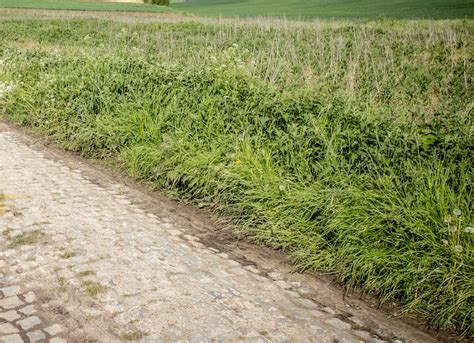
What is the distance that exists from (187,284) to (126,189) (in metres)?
2.67

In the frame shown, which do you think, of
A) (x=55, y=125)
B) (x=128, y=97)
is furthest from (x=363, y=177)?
(x=55, y=125)

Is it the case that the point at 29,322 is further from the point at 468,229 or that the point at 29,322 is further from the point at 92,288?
the point at 468,229

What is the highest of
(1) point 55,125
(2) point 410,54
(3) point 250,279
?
(2) point 410,54

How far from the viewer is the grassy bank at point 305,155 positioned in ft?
13.6

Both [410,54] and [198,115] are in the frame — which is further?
[410,54]

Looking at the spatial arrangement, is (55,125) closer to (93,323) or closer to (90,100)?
(90,100)

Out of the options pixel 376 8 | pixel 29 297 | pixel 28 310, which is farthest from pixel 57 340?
pixel 376 8

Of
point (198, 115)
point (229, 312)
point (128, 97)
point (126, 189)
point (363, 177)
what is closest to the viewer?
point (229, 312)

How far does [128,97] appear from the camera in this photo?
816 cm

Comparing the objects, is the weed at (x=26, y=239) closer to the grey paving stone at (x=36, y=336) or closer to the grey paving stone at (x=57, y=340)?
the grey paving stone at (x=36, y=336)

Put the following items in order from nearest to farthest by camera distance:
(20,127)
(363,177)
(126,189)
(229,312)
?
(229,312) < (363,177) < (126,189) < (20,127)

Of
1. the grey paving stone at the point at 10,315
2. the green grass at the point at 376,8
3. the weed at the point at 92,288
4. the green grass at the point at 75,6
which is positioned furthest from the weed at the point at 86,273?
the green grass at the point at 75,6

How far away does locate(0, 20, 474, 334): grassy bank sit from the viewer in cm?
415

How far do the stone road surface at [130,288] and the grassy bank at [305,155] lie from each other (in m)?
0.60
